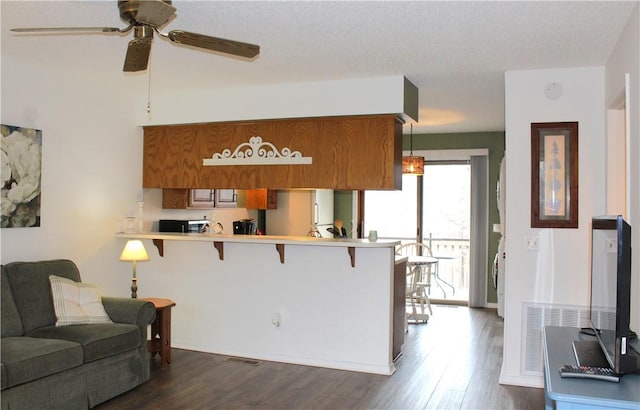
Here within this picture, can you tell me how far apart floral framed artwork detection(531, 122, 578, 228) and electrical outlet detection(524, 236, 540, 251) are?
0.10 meters

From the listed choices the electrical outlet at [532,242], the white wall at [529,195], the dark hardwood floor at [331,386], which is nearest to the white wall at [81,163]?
the dark hardwood floor at [331,386]

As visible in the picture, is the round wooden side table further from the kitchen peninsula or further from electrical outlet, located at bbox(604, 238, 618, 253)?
electrical outlet, located at bbox(604, 238, 618, 253)

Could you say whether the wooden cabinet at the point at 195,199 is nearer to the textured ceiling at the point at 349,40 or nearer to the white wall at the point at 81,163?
the white wall at the point at 81,163

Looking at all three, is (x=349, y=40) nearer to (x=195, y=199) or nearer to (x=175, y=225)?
(x=175, y=225)

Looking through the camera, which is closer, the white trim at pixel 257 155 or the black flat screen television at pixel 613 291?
the black flat screen television at pixel 613 291

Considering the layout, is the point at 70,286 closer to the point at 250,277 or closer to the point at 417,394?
the point at 250,277

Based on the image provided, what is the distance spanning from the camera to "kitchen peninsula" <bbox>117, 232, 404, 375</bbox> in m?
4.80

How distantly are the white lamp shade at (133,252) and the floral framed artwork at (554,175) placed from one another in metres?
3.38

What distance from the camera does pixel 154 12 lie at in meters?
2.81

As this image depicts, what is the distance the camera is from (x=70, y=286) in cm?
432

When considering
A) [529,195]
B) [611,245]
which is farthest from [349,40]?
[611,245]

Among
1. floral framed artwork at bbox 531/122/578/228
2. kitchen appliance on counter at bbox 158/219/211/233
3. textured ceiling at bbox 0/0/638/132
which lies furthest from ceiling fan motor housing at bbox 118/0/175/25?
kitchen appliance on counter at bbox 158/219/211/233

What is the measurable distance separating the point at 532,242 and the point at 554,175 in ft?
1.83

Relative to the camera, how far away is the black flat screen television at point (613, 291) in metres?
2.22
